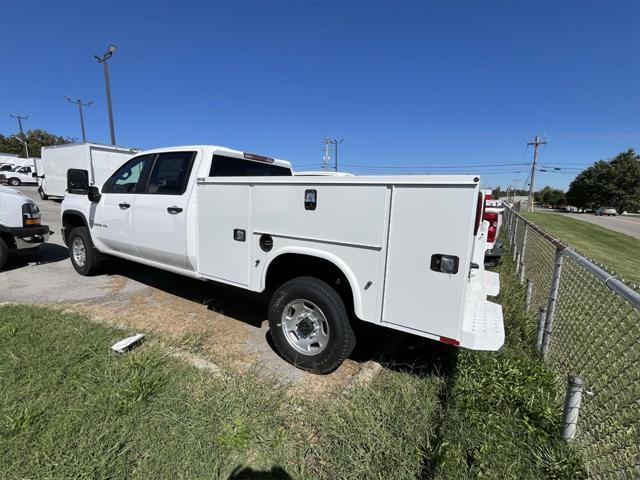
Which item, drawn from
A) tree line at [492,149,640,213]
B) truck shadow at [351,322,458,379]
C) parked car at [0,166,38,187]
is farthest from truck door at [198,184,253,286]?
tree line at [492,149,640,213]

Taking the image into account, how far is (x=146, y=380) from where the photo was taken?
2.79 meters

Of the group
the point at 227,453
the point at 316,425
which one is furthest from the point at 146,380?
the point at 316,425

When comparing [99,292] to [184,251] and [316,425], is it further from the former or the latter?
[316,425]

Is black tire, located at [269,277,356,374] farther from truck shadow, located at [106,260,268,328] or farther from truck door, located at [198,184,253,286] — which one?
truck shadow, located at [106,260,268,328]

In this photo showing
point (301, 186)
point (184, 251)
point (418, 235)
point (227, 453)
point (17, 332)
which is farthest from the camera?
point (184, 251)

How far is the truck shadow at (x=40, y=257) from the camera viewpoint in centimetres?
659

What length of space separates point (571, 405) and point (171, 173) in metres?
4.39

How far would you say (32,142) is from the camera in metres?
70.6

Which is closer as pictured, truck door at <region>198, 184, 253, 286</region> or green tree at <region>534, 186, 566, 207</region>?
truck door at <region>198, 184, 253, 286</region>

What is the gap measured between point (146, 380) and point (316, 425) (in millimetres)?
1413

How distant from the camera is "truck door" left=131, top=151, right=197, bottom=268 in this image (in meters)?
4.03

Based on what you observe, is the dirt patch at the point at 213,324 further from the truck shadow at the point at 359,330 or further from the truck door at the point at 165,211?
the truck door at the point at 165,211

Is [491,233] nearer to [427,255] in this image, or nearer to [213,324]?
[427,255]

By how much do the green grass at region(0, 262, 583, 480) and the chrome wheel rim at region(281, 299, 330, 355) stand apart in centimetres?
46
